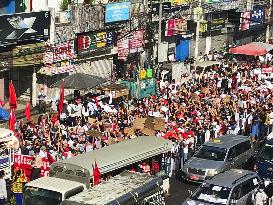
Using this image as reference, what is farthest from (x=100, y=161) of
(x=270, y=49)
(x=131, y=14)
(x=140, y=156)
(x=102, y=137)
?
(x=270, y=49)

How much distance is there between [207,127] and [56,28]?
33.7 feet

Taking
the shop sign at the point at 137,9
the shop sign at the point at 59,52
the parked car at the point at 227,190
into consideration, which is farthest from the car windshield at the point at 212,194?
the shop sign at the point at 137,9

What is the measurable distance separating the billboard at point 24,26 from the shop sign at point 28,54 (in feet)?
1.51

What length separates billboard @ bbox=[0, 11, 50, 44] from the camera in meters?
33.2

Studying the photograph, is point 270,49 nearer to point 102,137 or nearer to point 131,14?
point 131,14

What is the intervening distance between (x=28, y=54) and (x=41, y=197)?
14980 mm

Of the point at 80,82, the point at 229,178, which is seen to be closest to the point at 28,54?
the point at 80,82

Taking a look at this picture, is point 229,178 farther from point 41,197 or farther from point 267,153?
point 41,197

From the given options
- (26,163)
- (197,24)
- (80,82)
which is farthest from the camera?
(197,24)

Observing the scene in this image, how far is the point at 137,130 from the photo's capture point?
2950cm

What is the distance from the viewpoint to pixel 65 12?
36.8m

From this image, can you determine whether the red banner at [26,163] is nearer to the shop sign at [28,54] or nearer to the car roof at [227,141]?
the car roof at [227,141]

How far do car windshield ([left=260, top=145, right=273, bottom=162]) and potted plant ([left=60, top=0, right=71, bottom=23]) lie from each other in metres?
14.4

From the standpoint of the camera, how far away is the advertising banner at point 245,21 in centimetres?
5384
